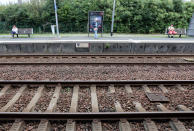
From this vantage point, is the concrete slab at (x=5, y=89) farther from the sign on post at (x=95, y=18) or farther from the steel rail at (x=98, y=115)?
the sign on post at (x=95, y=18)

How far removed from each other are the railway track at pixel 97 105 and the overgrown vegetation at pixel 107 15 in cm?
2060

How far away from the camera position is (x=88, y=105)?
3.56 m

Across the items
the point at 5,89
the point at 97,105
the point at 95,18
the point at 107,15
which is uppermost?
the point at 107,15

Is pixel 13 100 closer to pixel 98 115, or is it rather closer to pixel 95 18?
pixel 98 115

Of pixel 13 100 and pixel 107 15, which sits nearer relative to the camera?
pixel 13 100

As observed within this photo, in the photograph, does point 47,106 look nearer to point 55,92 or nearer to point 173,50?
point 55,92

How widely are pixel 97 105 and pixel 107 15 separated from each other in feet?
72.7

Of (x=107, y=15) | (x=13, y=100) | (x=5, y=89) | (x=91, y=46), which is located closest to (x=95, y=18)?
(x=91, y=46)

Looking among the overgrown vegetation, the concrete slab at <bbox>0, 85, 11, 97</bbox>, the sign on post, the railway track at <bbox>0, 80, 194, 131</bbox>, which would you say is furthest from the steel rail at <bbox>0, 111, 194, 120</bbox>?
the overgrown vegetation

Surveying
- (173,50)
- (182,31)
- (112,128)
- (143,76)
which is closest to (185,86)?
(143,76)

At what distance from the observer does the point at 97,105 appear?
11.5 ft

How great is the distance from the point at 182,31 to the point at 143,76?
14.8 m

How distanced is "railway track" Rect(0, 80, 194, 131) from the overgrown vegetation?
20604 mm

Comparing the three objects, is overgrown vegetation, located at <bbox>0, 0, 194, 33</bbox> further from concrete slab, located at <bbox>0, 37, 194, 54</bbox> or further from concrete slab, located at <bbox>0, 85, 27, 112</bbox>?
concrete slab, located at <bbox>0, 85, 27, 112</bbox>
